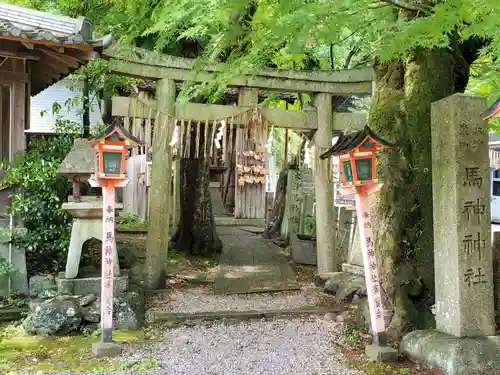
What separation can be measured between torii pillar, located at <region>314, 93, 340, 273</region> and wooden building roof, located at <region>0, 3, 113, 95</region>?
4950 millimetres

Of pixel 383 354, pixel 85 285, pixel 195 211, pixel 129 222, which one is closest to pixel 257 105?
pixel 195 211

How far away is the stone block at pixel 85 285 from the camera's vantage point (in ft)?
24.2

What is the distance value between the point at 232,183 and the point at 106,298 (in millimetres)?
16837

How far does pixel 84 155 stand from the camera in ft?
24.9

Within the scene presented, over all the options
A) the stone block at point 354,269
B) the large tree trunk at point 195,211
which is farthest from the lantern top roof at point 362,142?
the large tree trunk at point 195,211

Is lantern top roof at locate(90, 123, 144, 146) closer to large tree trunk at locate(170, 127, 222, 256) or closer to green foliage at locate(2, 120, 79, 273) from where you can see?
green foliage at locate(2, 120, 79, 273)

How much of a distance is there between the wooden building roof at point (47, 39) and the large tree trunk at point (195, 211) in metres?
5.30

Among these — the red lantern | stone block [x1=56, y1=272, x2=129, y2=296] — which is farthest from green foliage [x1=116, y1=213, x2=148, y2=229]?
the red lantern

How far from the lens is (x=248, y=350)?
6188mm

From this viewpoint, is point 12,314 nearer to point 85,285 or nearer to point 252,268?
point 85,285

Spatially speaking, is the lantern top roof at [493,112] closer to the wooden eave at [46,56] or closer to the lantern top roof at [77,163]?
the wooden eave at [46,56]

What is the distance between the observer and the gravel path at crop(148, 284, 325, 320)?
8266 mm

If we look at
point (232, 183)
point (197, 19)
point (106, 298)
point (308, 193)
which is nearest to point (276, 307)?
point (106, 298)

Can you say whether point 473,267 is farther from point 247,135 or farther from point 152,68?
point 152,68
